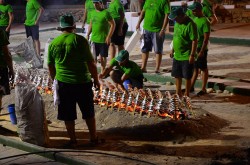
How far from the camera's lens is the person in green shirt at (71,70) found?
7.55 m

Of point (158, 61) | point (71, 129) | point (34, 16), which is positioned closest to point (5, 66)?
point (71, 129)

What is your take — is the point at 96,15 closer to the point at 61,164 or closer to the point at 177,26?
the point at 177,26

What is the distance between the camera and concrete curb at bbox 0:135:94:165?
718 cm

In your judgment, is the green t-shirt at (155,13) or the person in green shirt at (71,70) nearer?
the person in green shirt at (71,70)

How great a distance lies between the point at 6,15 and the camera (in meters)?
15.7

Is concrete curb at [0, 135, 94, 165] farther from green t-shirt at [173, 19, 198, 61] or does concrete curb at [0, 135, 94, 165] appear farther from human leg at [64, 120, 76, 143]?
green t-shirt at [173, 19, 198, 61]

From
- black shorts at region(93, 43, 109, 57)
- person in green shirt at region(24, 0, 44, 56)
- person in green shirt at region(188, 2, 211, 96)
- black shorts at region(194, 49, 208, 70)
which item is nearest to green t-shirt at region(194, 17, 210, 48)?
person in green shirt at region(188, 2, 211, 96)

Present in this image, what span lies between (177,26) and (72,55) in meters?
3.04

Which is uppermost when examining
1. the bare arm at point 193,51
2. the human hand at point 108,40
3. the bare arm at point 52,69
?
the bare arm at point 52,69

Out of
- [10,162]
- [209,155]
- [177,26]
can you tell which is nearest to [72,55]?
[10,162]

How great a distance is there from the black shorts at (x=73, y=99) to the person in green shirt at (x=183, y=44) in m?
2.72

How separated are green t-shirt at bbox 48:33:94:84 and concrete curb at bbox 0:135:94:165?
1.04 meters

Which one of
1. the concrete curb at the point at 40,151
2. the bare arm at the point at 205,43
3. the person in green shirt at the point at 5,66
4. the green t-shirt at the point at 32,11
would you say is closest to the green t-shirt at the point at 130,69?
the bare arm at the point at 205,43

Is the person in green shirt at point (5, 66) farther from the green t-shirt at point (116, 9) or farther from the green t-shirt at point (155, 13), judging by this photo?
the green t-shirt at point (116, 9)
